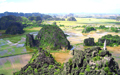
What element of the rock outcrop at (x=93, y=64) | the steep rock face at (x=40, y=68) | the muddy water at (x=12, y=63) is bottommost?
the muddy water at (x=12, y=63)

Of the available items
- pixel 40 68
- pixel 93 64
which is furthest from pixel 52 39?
pixel 93 64

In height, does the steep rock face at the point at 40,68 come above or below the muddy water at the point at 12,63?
above

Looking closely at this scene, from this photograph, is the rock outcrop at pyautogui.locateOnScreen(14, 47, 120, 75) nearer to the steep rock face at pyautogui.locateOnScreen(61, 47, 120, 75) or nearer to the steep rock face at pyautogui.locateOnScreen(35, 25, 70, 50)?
the steep rock face at pyautogui.locateOnScreen(61, 47, 120, 75)

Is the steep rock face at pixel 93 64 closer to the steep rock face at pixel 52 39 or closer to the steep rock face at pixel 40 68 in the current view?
the steep rock face at pixel 40 68

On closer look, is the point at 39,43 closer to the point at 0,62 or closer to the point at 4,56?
the point at 4,56

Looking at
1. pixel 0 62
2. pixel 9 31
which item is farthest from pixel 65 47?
pixel 9 31

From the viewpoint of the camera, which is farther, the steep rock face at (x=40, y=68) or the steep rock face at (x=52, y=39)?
the steep rock face at (x=52, y=39)

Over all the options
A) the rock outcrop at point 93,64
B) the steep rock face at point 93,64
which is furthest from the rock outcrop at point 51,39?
the steep rock face at point 93,64
